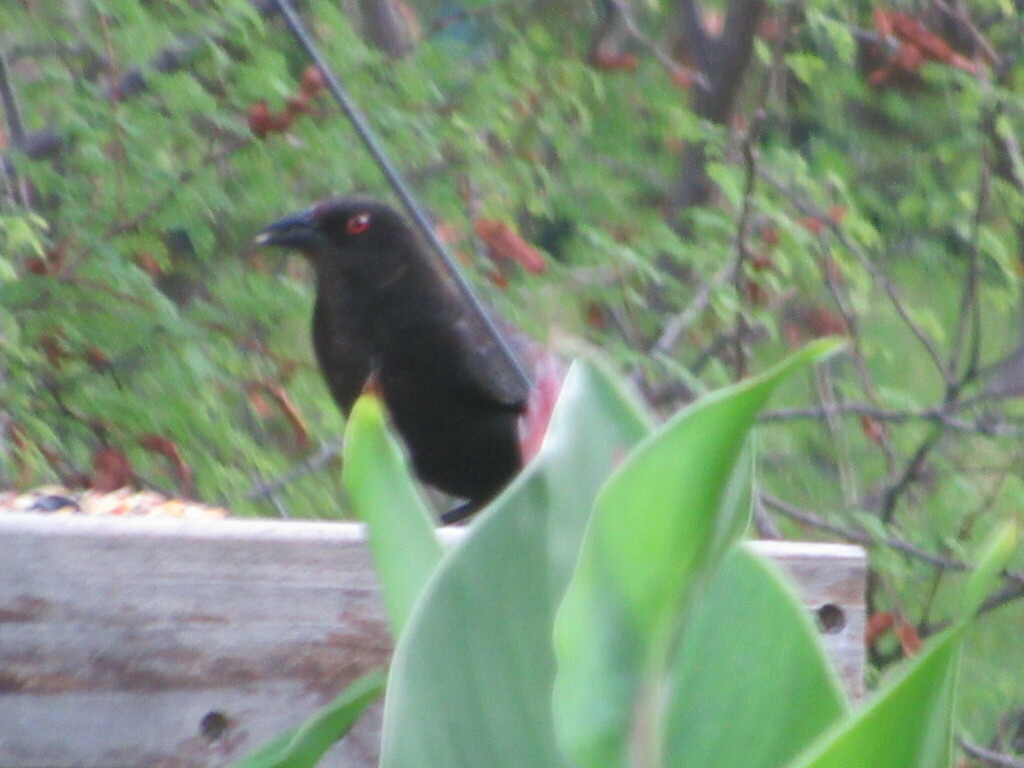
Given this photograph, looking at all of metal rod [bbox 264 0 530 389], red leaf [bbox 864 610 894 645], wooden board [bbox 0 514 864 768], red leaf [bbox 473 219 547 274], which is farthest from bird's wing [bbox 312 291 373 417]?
wooden board [bbox 0 514 864 768]

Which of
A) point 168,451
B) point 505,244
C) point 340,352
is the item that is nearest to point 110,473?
point 168,451

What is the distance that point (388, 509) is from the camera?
875 mm

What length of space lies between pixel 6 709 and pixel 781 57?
297cm

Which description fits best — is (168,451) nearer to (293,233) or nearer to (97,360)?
(97,360)

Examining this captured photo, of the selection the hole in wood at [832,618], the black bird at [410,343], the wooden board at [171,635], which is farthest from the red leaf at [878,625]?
the wooden board at [171,635]

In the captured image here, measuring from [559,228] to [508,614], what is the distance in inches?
157

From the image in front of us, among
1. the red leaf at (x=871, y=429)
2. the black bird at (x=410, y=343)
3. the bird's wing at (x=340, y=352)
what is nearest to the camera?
the bird's wing at (x=340, y=352)

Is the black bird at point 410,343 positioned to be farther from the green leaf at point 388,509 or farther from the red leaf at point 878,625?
the green leaf at point 388,509

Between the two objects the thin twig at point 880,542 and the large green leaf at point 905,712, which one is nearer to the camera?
the large green leaf at point 905,712

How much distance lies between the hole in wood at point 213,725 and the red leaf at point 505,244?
2079 millimetres

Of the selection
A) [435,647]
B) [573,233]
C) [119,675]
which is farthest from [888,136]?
[435,647]

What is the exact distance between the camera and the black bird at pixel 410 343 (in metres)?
3.23

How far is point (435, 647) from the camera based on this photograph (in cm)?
79

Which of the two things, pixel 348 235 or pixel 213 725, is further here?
pixel 348 235
